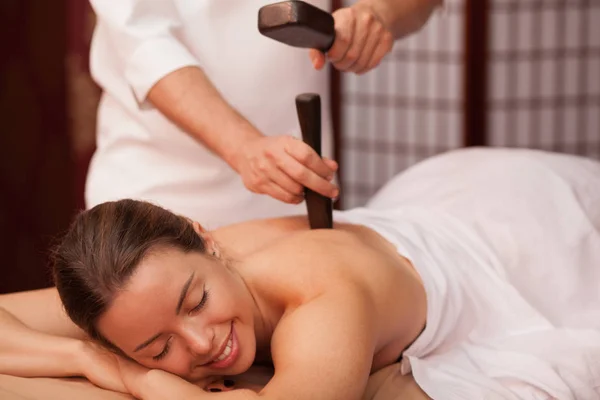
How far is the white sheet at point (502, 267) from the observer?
1711 mm

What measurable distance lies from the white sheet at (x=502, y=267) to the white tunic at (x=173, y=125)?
33 cm

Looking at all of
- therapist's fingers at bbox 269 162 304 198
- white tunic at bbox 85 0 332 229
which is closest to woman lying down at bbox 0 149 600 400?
therapist's fingers at bbox 269 162 304 198

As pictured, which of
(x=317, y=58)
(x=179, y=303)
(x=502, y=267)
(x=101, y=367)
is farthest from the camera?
(x=502, y=267)

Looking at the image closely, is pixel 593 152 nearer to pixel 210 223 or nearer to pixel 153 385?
pixel 210 223

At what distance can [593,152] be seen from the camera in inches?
176

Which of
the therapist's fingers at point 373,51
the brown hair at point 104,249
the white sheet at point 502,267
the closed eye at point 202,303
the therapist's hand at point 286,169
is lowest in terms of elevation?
the white sheet at point 502,267

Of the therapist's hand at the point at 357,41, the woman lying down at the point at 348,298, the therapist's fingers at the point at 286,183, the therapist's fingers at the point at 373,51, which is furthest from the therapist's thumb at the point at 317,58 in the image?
the woman lying down at the point at 348,298

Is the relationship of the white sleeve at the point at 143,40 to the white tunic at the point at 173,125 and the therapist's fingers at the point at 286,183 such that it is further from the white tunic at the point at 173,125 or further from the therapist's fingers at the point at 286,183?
the therapist's fingers at the point at 286,183

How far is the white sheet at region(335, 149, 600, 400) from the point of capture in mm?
1711

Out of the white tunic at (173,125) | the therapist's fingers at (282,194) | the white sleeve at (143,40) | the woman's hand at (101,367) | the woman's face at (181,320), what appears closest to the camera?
the woman's face at (181,320)

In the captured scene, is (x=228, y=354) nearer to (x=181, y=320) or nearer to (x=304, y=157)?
(x=181, y=320)

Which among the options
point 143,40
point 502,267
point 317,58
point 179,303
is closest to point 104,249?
point 179,303

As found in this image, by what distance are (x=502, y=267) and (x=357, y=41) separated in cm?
60

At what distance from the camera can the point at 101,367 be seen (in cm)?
164
